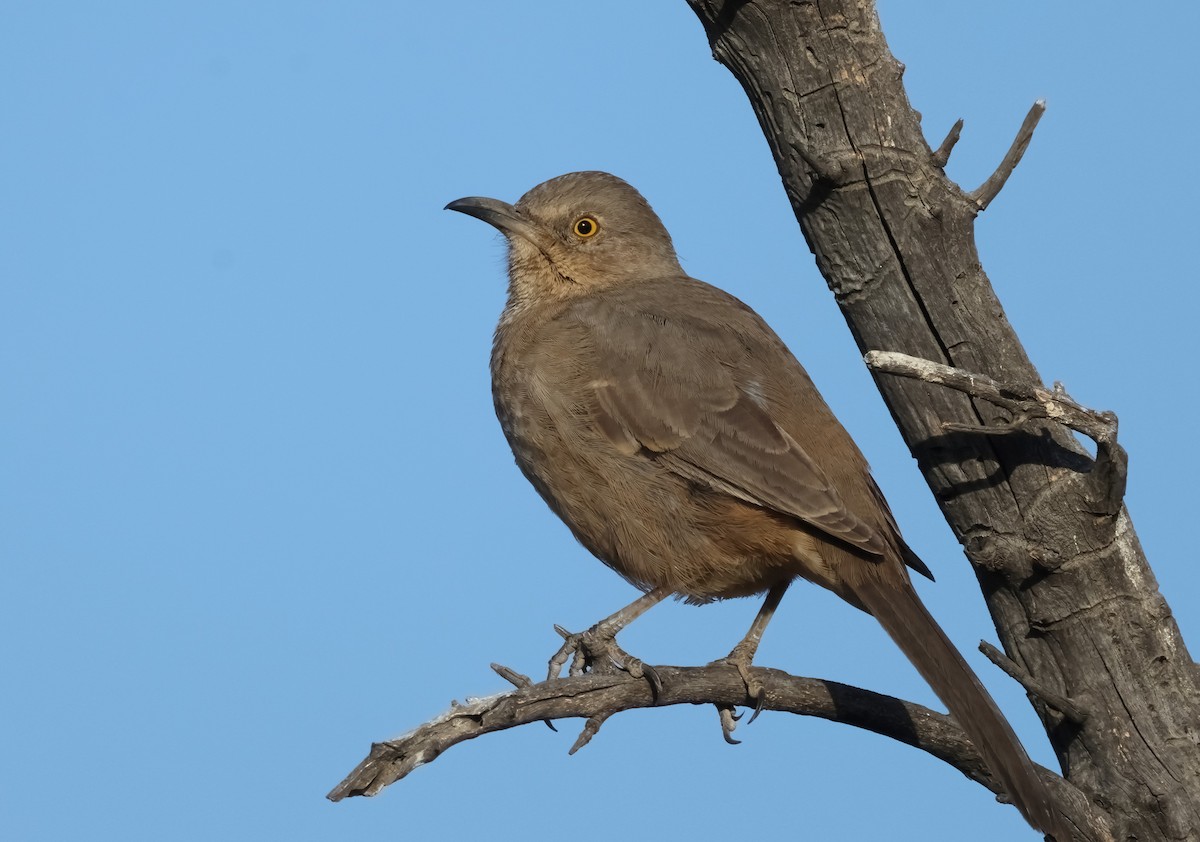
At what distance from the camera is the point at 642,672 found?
15.9ft

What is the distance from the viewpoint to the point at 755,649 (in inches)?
229

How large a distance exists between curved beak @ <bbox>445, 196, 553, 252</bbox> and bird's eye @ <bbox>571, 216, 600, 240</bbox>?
0.47ft

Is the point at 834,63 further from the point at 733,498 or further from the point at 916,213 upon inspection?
the point at 733,498

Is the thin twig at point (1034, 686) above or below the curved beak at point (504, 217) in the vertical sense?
below

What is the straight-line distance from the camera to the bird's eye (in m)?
6.94

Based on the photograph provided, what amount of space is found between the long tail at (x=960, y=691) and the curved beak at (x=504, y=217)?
2.60 metres

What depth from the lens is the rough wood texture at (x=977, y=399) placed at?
5.11 meters

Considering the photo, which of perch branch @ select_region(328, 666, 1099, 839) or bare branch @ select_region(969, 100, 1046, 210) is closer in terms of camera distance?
perch branch @ select_region(328, 666, 1099, 839)

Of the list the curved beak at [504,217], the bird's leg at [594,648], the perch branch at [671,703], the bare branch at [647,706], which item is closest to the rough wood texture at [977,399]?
the perch branch at [671,703]

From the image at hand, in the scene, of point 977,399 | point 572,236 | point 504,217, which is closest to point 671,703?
point 977,399

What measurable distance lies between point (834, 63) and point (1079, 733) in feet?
8.76

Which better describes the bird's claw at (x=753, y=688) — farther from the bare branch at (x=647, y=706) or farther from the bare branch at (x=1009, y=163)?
the bare branch at (x=1009, y=163)

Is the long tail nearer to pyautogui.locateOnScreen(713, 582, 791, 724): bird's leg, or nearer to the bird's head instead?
pyautogui.locateOnScreen(713, 582, 791, 724): bird's leg

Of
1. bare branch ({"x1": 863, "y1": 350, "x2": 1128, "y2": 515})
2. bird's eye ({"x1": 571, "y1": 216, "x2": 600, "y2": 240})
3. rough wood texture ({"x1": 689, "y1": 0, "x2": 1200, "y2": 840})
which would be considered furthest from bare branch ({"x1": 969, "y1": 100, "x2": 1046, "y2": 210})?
bird's eye ({"x1": 571, "y1": 216, "x2": 600, "y2": 240})
